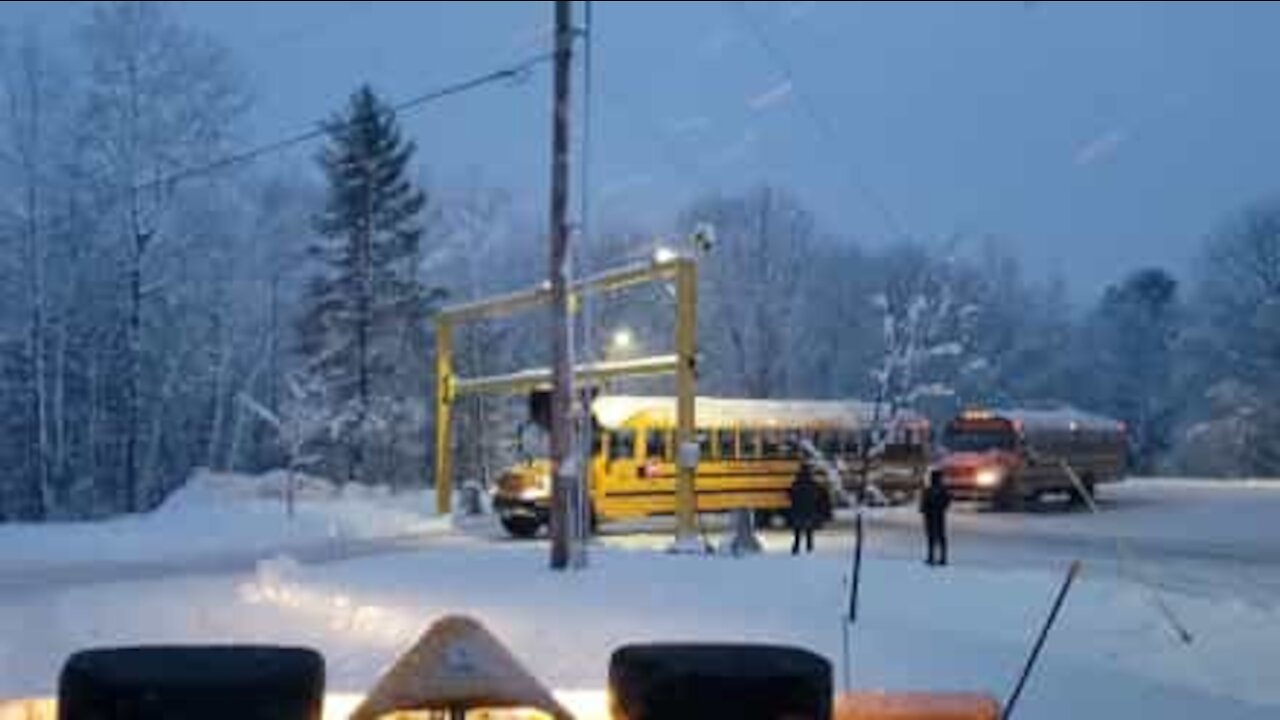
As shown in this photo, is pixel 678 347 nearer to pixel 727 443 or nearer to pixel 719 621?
pixel 719 621

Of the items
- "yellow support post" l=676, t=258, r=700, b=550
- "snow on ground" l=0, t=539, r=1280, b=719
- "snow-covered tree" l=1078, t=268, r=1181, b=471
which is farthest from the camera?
"snow-covered tree" l=1078, t=268, r=1181, b=471

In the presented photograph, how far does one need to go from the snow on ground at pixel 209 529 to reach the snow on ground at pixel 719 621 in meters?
9.24

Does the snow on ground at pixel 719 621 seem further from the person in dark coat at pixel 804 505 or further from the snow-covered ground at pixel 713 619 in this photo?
the person in dark coat at pixel 804 505

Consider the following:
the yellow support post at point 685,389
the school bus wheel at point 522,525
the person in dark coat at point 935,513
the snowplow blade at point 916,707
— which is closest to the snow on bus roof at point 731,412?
the school bus wheel at point 522,525

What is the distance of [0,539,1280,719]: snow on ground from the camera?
1258 cm

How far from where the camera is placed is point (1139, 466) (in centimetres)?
7625

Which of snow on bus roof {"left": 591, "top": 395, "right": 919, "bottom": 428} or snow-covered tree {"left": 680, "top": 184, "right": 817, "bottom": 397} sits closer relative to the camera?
snow on bus roof {"left": 591, "top": 395, "right": 919, "bottom": 428}

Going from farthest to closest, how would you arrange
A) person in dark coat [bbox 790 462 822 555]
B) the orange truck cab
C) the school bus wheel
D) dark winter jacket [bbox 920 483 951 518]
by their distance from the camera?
the orange truck cab → the school bus wheel → person in dark coat [bbox 790 462 822 555] → dark winter jacket [bbox 920 483 951 518]

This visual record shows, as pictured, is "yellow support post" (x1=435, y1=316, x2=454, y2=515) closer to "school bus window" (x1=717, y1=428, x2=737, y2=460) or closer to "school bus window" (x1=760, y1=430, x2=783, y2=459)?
"school bus window" (x1=717, y1=428, x2=737, y2=460)

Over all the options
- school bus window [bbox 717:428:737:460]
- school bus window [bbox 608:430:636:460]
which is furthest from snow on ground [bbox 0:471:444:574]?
school bus window [bbox 717:428:737:460]

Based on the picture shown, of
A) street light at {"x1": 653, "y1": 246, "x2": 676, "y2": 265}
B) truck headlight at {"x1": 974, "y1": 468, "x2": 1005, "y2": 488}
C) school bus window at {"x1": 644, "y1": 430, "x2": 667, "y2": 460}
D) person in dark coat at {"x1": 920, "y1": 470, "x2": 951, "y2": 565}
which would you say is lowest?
person in dark coat at {"x1": 920, "y1": 470, "x2": 951, "y2": 565}

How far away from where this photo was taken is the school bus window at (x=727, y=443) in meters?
37.7

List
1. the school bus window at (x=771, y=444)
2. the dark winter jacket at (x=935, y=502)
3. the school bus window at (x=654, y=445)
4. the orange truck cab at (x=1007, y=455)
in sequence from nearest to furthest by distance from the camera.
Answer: the dark winter jacket at (x=935, y=502) → the school bus window at (x=654, y=445) → the school bus window at (x=771, y=444) → the orange truck cab at (x=1007, y=455)

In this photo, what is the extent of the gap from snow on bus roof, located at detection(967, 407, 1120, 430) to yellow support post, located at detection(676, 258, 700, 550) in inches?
697
